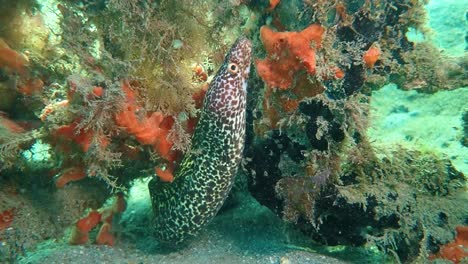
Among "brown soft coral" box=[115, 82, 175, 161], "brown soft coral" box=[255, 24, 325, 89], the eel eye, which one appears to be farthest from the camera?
the eel eye

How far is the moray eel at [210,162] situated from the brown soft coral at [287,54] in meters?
0.43

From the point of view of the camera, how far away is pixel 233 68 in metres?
3.84

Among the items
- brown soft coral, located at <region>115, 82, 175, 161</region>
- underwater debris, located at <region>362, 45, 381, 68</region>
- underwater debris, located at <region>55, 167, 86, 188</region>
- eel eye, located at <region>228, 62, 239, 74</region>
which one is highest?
underwater debris, located at <region>362, 45, 381, 68</region>

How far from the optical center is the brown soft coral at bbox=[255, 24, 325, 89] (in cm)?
330

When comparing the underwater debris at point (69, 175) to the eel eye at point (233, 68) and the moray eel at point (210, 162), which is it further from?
the eel eye at point (233, 68)

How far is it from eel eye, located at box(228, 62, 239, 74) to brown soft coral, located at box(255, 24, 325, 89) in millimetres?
388

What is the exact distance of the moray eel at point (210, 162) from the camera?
12.7ft

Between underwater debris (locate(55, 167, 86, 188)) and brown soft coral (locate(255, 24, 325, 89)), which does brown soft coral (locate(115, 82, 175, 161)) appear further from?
brown soft coral (locate(255, 24, 325, 89))

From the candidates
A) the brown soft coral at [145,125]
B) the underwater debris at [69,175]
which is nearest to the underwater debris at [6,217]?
the underwater debris at [69,175]

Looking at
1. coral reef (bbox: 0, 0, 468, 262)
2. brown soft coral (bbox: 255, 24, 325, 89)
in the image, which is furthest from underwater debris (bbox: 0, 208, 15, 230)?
brown soft coral (bbox: 255, 24, 325, 89)

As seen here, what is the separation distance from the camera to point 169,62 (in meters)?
3.79

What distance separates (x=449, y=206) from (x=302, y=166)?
6.20 feet

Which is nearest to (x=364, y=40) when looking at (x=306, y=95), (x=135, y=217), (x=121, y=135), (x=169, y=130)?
(x=306, y=95)

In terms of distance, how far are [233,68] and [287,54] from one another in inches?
27.9
